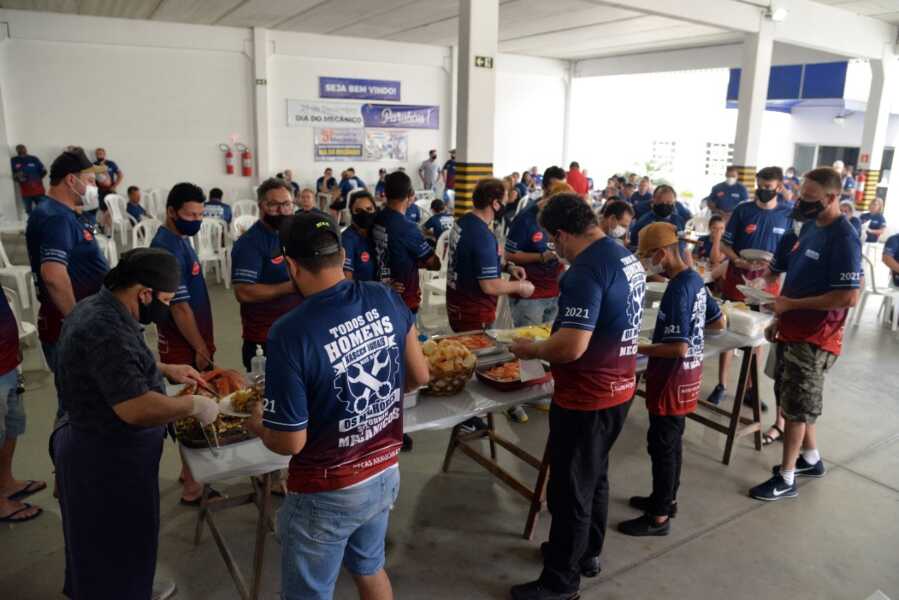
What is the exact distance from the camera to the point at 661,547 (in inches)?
127

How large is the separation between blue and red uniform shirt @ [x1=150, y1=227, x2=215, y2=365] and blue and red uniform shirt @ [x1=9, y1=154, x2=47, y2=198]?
10429mm

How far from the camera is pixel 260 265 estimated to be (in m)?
3.43

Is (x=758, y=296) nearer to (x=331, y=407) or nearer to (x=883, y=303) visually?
(x=331, y=407)

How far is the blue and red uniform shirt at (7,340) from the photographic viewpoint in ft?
10.0

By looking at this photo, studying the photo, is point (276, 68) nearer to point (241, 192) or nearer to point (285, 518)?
point (241, 192)

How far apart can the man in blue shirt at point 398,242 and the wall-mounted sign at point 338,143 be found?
10865mm

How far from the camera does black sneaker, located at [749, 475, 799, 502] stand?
12.1ft

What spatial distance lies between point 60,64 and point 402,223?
36.0ft

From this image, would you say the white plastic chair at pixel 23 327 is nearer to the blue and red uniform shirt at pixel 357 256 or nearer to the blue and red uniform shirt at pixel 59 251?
the blue and red uniform shirt at pixel 59 251

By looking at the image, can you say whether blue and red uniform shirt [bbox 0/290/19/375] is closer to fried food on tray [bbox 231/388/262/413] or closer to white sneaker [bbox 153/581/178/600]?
white sneaker [bbox 153/581/178/600]

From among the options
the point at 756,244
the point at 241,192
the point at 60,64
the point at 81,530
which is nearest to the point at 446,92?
the point at 241,192

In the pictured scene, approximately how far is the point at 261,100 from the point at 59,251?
1118cm

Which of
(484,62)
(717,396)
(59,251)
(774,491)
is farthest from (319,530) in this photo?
(484,62)

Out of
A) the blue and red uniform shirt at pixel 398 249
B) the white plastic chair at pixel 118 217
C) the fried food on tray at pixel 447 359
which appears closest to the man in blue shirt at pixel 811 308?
the fried food on tray at pixel 447 359
